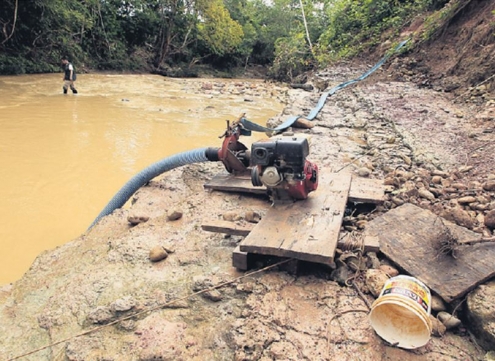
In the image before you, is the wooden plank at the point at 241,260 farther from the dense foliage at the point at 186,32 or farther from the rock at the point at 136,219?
the dense foliage at the point at 186,32

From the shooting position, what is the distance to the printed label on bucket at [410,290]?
1455mm

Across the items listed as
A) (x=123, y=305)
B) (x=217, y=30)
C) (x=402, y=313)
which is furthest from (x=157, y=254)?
(x=217, y=30)

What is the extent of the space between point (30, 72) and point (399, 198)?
49.3 ft

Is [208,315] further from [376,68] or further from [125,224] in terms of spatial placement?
[376,68]

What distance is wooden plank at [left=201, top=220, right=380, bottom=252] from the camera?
1.93 meters

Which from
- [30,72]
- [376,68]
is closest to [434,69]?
[376,68]

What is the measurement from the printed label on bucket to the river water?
9.03 feet

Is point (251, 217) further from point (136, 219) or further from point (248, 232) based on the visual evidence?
point (136, 219)

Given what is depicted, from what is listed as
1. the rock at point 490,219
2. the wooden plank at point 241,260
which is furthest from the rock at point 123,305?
the rock at point 490,219

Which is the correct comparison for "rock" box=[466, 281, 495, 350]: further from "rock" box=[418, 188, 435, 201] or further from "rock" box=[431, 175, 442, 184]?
"rock" box=[431, 175, 442, 184]

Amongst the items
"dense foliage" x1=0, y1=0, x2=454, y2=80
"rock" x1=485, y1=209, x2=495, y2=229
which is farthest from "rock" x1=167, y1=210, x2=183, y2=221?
"dense foliage" x1=0, y1=0, x2=454, y2=80

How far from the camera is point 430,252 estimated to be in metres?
1.92

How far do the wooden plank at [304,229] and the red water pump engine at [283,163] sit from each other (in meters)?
0.16

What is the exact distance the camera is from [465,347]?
152 centimetres
